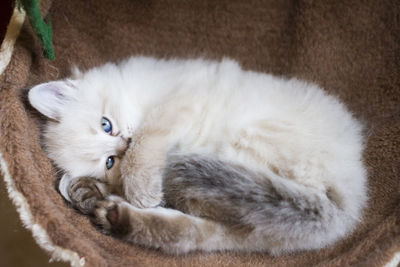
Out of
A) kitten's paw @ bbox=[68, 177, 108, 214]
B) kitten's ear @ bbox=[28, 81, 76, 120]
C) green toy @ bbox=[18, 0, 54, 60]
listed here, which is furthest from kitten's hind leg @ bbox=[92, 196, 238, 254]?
green toy @ bbox=[18, 0, 54, 60]

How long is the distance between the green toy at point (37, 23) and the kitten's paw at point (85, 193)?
54 centimetres

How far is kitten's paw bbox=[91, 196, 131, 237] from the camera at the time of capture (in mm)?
1393

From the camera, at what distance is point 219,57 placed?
2127 mm

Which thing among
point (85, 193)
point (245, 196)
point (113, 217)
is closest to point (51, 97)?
point (85, 193)

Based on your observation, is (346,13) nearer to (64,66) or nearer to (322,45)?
(322,45)

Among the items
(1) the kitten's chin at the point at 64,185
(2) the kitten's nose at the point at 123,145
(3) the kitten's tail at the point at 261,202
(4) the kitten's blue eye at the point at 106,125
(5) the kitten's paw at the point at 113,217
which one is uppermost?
(3) the kitten's tail at the point at 261,202

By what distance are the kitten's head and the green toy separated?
150mm

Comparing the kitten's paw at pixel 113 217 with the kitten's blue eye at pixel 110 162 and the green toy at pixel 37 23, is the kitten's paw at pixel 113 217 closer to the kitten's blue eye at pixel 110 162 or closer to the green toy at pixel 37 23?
the kitten's blue eye at pixel 110 162

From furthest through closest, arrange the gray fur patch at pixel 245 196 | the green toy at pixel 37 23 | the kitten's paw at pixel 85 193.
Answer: the kitten's paw at pixel 85 193 → the green toy at pixel 37 23 → the gray fur patch at pixel 245 196

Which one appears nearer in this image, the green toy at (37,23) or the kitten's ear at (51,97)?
the green toy at (37,23)

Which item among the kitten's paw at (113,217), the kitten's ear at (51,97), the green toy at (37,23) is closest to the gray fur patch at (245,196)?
the kitten's paw at (113,217)

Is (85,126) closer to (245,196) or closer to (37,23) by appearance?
(37,23)

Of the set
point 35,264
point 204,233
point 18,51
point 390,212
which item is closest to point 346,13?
point 390,212

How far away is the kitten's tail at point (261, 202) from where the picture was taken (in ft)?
4.26
